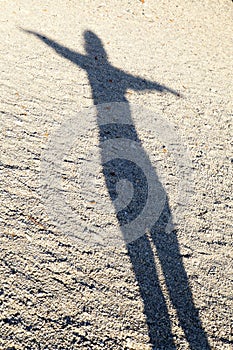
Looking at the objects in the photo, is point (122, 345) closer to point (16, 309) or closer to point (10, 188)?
point (16, 309)

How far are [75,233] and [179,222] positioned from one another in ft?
3.34

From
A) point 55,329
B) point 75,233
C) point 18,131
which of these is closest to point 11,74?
point 18,131

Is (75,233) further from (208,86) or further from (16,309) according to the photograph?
(208,86)

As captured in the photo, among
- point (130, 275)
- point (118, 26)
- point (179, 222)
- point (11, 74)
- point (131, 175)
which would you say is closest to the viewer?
point (130, 275)

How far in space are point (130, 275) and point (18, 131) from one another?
6.69 ft

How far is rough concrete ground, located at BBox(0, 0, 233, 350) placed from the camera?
8.94ft

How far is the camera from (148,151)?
4340 millimetres

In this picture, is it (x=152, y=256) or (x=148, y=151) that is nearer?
(x=152, y=256)

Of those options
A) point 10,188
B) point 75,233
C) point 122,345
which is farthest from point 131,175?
point 122,345

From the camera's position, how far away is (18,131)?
162 inches

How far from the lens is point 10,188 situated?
3.50m

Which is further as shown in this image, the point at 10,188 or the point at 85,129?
the point at 85,129

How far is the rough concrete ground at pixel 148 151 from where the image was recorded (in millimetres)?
2725

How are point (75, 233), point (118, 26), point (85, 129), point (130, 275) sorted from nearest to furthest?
point (130, 275) < point (75, 233) < point (85, 129) < point (118, 26)
